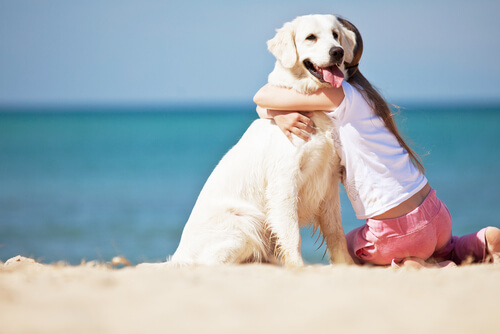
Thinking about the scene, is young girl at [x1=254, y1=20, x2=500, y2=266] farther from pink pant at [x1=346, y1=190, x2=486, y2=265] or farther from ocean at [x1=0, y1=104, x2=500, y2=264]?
ocean at [x1=0, y1=104, x2=500, y2=264]

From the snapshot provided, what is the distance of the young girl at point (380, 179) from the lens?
3859mm

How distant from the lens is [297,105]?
4000mm

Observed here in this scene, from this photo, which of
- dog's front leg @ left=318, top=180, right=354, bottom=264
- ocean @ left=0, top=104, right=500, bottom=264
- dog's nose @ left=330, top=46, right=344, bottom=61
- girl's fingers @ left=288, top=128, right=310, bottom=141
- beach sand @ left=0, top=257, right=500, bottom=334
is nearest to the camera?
beach sand @ left=0, top=257, right=500, bottom=334

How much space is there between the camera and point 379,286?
8.86ft

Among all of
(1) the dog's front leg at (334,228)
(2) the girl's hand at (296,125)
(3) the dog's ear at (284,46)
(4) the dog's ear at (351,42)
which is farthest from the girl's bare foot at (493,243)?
(3) the dog's ear at (284,46)

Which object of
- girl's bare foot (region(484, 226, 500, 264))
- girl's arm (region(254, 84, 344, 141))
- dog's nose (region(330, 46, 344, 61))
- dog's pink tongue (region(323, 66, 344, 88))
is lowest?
girl's bare foot (region(484, 226, 500, 264))

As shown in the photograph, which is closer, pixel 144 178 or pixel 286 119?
pixel 286 119

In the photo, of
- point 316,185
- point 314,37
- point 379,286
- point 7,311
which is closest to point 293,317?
point 379,286

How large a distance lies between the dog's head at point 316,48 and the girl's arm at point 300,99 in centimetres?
9

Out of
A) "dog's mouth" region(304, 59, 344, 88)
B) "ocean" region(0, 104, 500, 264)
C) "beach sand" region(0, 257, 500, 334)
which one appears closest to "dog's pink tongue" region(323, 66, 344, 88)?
"dog's mouth" region(304, 59, 344, 88)

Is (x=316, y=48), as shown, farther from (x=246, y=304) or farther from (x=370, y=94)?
(x=246, y=304)

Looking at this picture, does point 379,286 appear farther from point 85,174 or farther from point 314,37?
point 85,174

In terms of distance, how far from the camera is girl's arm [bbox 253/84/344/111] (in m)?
3.93

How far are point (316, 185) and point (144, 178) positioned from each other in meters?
→ 17.9
